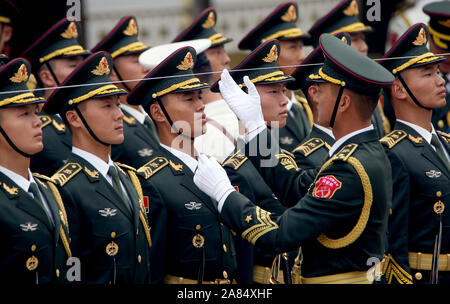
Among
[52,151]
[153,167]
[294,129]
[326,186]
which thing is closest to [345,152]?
[326,186]

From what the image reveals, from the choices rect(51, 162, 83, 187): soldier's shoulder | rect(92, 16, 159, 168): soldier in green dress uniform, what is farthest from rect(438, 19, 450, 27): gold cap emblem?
rect(51, 162, 83, 187): soldier's shoulder

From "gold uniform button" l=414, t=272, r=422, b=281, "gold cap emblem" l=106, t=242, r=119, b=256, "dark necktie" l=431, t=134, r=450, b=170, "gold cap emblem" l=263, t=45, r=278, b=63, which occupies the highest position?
"gold cap emblem" l=263, t=45, r=278, b=63

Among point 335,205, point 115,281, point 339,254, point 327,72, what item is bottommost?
point 115,281

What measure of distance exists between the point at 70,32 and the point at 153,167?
7.91ft

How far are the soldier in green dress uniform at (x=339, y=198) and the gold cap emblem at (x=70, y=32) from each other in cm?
334

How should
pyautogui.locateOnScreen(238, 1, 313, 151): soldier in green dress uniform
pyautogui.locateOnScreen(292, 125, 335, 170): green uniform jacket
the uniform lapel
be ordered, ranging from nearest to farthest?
the uniform lapel < pyautogui.locateOnScreen(292, 125, 335, 170): green uniform jacket < pyautogui.locateOnScreen(238, 1, 313, 151): soldier in green dress uniform

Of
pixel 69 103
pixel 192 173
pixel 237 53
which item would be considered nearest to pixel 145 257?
pixel 192 173

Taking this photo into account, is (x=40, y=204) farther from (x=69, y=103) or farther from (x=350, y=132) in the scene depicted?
(x=350, y=132)

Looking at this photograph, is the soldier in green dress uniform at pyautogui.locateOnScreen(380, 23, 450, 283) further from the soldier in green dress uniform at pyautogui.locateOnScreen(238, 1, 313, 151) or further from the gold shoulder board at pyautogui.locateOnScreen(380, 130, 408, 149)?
the soldier in green dress uniform at pyautogui.locateOnScreen(238, 1, 313, 151)

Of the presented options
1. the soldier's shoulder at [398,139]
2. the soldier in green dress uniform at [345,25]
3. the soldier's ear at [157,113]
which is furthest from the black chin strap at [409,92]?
the soldier in green dress uniform at [345,25]

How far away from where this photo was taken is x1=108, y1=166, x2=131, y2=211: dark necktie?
21.6 feet

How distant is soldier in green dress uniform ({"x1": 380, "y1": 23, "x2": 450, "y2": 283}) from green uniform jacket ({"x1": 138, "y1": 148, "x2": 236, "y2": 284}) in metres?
1.37

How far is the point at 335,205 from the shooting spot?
5578 mm
